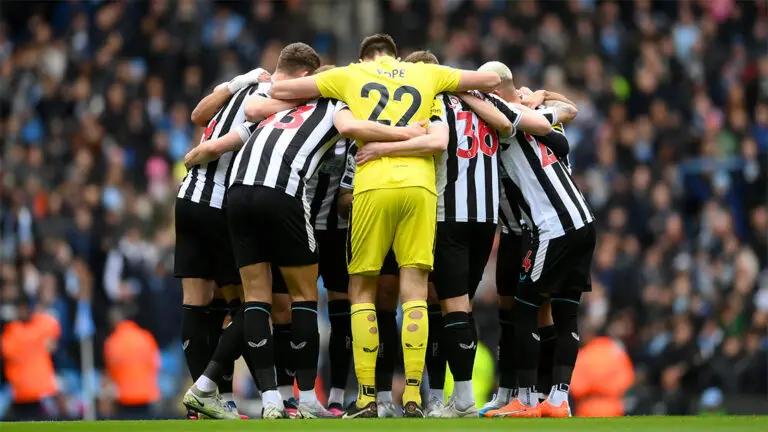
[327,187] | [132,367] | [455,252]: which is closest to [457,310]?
[455,252]

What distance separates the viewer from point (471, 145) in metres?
9.54

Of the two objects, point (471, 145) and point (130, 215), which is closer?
point (471, 145)

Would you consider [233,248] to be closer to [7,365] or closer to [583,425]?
[583,425]

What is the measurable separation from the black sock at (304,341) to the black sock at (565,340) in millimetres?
1625

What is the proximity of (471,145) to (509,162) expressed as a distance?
43cm

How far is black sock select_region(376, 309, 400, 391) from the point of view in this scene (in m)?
9.86

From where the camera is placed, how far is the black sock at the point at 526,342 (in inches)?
384

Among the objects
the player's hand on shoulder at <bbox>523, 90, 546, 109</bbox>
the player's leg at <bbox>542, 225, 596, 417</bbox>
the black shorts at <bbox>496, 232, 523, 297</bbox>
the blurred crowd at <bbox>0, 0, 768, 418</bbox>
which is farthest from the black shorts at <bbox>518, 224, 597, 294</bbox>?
the blurred crowd at <bbox>0, 0, 768, 418</bbox>

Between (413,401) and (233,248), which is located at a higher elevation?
(233,248)

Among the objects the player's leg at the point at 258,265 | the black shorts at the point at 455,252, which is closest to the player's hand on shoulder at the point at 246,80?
the player's leg at the point at 258,265

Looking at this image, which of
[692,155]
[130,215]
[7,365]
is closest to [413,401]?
[7,365]

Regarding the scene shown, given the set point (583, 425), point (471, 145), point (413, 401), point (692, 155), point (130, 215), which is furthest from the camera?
point (692, 155)

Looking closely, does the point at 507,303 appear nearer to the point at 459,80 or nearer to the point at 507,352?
the point at 507,352

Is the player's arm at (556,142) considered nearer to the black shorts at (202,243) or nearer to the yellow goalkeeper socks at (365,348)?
the yellow goalkeeper socks at (365,348)
